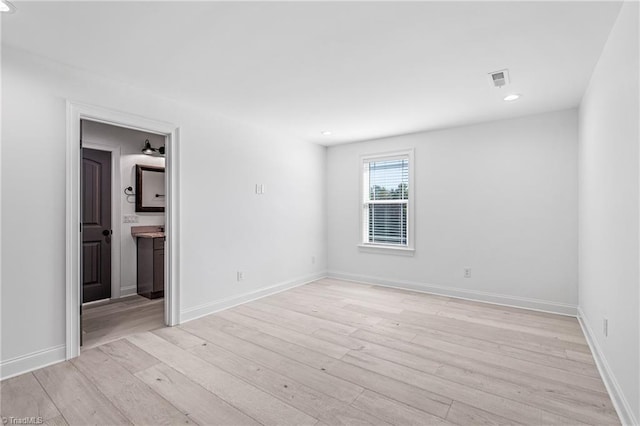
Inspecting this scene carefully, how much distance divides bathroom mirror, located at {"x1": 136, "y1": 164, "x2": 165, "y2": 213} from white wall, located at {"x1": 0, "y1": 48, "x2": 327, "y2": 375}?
1.69 meters

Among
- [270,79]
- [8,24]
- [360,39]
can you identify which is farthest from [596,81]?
[8,24]

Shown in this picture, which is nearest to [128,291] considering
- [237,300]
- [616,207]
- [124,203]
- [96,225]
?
[96,225]

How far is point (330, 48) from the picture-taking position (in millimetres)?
2375

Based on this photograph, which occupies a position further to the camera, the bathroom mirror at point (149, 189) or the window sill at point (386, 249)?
the window sill at point (386, 249)

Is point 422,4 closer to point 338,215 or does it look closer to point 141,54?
point 141,54

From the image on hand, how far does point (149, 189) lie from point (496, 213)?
16.4ft

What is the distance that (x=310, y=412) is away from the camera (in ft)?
6.42

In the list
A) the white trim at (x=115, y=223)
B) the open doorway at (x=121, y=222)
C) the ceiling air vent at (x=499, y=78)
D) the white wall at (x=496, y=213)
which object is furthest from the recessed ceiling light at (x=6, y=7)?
the white wall at (x=496, y=213)

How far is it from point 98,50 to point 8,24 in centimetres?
48

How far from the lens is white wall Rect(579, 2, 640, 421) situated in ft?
5.69

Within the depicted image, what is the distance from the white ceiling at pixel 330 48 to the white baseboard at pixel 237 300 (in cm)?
232

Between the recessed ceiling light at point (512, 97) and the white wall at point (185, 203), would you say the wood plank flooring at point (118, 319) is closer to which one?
the white wall at point (185, 203)

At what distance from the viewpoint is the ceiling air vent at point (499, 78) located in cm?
278

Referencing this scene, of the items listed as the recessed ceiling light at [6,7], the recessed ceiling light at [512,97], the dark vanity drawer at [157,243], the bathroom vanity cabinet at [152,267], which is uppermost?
the recessed ceiling light at [6,7]
